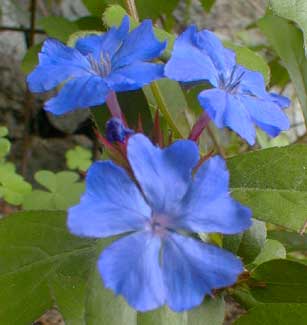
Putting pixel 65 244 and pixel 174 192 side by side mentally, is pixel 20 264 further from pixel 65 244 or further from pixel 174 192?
pixel 174 192

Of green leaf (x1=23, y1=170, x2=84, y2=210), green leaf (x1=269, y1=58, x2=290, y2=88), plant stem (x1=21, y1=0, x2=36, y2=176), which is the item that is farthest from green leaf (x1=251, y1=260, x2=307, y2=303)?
plant stem (x1=21, y1=0, x2=36, y2=176)

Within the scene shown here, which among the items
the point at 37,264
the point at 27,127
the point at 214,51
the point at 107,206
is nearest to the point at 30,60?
the point at 27,127

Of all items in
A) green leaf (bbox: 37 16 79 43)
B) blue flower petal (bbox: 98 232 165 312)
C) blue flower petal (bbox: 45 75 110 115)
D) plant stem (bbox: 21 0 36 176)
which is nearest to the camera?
blue flower petal (bbox: 98 232 165 312)

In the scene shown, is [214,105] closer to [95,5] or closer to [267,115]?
[267,115]

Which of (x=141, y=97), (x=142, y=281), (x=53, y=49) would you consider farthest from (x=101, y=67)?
(x=142, y=281)

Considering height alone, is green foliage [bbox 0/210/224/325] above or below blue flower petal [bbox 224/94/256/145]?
below

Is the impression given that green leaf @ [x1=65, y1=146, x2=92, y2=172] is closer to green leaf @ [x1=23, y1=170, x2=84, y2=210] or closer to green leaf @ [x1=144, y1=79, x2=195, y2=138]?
green leaf @ [x1=23, y1=170, x2=84, y2=210]

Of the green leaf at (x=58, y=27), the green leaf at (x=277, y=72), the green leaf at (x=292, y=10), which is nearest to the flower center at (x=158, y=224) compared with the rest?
the green leaf at (x=292, y=10)
